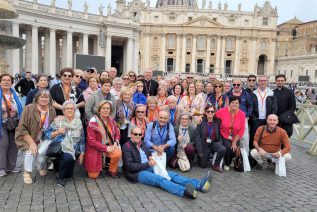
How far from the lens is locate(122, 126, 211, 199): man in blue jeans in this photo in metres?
5.23

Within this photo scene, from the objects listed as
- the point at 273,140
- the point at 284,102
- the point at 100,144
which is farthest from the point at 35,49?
the point at 273,140

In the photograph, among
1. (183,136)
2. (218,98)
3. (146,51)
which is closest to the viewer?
(183,136)

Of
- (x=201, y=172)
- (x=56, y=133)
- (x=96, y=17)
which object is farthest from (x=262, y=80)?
(x=96, y=17)

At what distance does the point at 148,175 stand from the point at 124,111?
5.76 feet

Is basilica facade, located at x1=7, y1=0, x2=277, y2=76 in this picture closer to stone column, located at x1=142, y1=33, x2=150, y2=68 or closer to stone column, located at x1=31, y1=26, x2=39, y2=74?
stone column, located at x1=142, y1=33, x2=150, y2=68

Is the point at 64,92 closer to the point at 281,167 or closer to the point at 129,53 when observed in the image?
the point at 281,167

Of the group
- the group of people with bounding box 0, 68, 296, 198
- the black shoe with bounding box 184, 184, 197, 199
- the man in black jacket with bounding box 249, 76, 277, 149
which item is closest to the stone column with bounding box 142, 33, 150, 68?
the group of people with bounding box 0, 68, 296, 198

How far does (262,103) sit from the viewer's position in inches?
300

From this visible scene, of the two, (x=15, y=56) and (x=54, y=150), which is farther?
(x=15, y=56)

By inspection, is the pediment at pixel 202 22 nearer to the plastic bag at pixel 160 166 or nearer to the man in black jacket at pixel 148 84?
the man in black jacket at pixel 148 84

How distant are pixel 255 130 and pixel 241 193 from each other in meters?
2.65

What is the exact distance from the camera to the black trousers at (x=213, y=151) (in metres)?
6.91

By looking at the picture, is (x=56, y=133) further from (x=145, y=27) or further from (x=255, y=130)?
(x=145, y=27)

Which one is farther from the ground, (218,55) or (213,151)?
(218,55)
